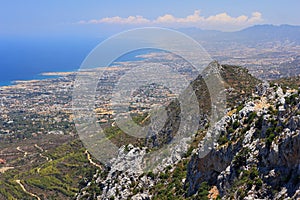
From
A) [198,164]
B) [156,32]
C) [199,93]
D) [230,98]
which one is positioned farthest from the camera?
[199,93]

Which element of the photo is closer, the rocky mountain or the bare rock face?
the bare rock face

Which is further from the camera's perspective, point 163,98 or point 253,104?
point 163,98

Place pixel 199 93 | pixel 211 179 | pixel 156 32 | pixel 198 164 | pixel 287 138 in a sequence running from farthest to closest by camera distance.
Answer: pixel 199 93 < pixel 156 32 < pixel 198 164 < pixel 211 179 < pixel 287 138

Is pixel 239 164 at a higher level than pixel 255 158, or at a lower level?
lower

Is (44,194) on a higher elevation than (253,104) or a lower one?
lower

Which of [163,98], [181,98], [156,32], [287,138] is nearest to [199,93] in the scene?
[181,98]

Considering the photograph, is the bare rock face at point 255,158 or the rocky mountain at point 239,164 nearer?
the bare rock face at point 255,158

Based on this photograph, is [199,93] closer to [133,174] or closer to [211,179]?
[133,174]

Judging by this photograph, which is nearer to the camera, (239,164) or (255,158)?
(255,158)
